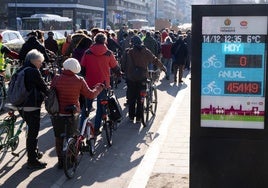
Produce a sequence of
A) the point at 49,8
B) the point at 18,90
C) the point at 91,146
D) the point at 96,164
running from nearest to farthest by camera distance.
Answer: the point at 18,90 → the point at 96,164 → the point at 91,146 → the point at 49,8

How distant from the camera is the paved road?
21.4 feet

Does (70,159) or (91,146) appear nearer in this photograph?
(70,159)

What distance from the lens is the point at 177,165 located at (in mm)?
6953

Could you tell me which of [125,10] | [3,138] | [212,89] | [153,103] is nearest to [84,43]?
[153,103]

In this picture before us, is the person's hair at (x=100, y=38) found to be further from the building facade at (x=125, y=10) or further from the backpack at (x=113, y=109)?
the building facade at (x=125, y=10)

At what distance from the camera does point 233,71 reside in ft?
15.1

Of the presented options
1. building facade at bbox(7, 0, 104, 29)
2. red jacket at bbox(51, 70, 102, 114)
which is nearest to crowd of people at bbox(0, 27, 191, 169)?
red jacket at bbox(51, 70, 102, 114)

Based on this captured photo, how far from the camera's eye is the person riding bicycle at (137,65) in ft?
33.3

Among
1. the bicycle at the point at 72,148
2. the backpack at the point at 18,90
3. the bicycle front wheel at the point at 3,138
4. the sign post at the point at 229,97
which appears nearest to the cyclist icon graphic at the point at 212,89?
the sign post at the point at 229,97

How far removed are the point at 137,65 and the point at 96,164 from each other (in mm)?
3298

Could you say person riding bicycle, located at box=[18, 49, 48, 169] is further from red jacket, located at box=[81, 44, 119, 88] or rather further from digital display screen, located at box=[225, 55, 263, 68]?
digital display screen, located at box=[225, 55, 263, 68]

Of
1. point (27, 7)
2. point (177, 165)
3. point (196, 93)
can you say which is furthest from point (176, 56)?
point (27, 7)

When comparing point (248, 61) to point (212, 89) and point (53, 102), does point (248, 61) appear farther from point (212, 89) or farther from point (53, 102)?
point (53, 102)

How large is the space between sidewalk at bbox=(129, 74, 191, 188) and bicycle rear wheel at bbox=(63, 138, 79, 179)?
32.6 inches
